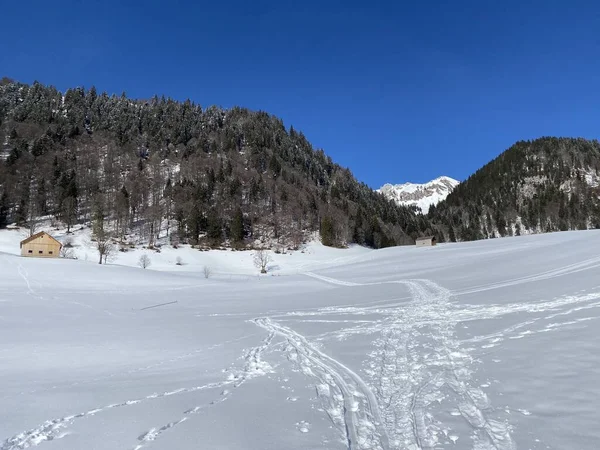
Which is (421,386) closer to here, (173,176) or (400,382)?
(400,382)

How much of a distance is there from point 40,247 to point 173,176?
3068 inches

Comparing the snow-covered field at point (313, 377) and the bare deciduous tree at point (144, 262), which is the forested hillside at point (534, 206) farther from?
the snow-covered field at point (313, 377)

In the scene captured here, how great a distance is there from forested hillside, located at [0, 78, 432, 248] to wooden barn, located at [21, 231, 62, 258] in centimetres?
2025

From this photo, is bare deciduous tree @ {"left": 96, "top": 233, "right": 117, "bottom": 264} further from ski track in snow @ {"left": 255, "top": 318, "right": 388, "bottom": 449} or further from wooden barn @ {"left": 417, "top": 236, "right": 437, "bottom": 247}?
wooden barn @ {"left": 417, "top": 236, "right": 437, "bottom": 247}

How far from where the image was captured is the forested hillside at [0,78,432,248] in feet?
299

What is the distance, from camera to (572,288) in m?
18.3

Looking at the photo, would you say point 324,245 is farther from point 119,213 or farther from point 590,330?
point 590,330

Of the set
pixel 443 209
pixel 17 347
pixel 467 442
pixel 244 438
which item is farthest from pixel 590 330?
pixel 443 209

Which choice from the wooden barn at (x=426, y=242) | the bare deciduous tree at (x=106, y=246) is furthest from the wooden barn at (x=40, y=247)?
the wooden barn at (x=426, y=242)

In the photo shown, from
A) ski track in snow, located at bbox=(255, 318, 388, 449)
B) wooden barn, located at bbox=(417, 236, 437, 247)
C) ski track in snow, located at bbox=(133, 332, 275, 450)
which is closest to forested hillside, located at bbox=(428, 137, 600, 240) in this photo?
wooden barn, located at bbox=(417, 236, 437, 247)

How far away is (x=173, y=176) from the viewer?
128 meters

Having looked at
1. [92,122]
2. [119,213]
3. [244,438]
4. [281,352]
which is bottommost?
[281,352]

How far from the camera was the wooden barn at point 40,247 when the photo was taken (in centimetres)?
5275

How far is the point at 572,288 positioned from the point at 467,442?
18740 mm
